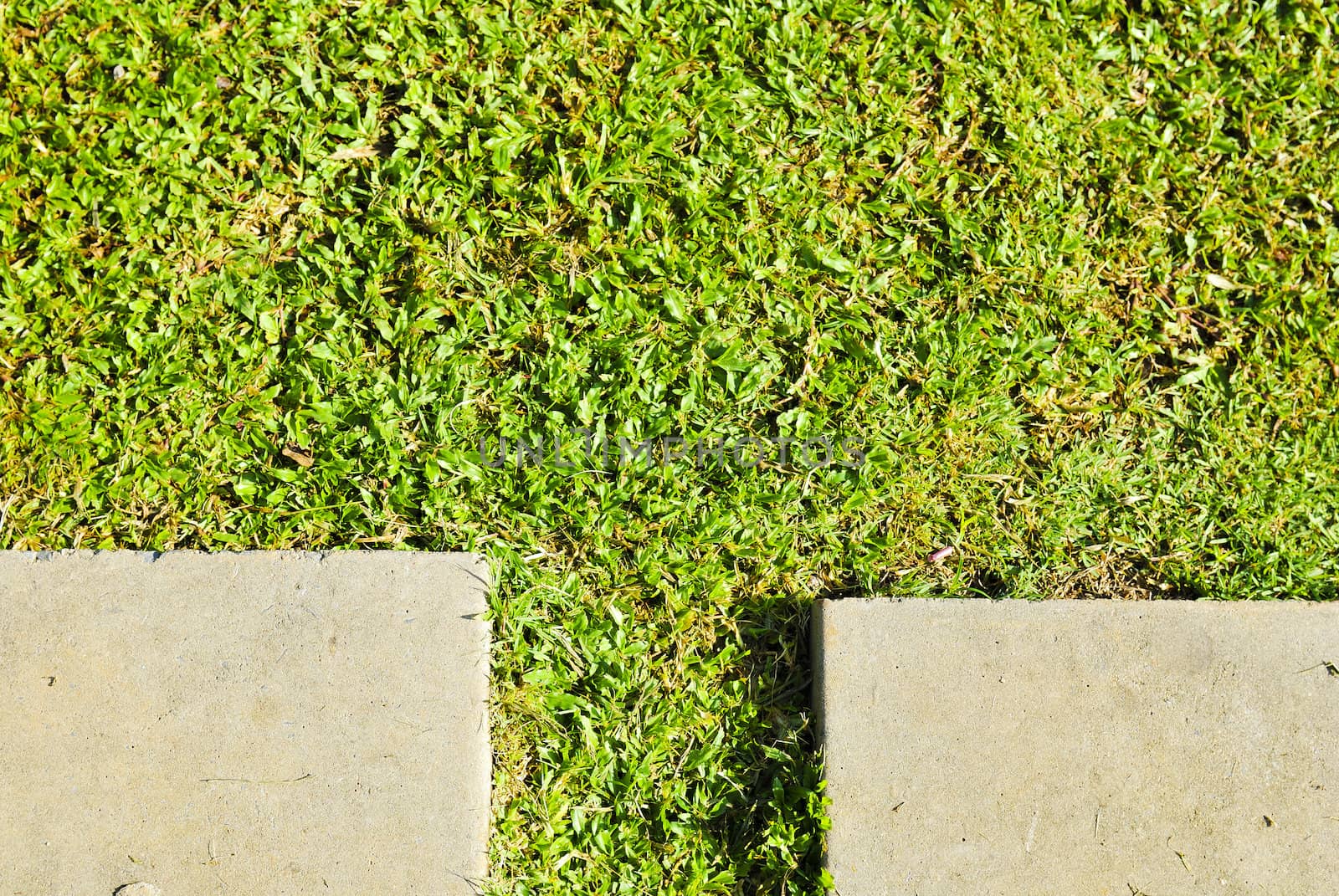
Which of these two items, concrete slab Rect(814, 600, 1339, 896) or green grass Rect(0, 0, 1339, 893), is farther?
green grass Rect(0, 0, 1339, 893)

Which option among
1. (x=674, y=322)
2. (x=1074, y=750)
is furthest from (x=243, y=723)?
(x=1074, y=750)

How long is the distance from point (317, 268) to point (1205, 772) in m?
2.71

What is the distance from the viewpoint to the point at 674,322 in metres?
2.62

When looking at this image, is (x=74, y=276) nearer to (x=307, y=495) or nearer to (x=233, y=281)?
(x=233, y=281)

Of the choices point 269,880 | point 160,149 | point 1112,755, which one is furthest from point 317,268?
point 1112,755

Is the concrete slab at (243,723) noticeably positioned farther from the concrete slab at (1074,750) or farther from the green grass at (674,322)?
the concrete slab at (1074,750)

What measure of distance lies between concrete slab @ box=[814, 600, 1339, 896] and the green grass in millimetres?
160

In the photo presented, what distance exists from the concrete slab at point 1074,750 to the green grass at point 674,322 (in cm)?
16

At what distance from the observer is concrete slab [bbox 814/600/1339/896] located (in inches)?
91.8

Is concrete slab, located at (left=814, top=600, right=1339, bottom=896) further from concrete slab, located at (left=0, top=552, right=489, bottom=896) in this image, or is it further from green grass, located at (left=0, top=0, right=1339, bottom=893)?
concrete slab, located at (left=0, top=552, right=489, bottom=896)

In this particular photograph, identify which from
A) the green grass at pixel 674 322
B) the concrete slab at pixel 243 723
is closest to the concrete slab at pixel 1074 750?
the green grass at pixel 674 322

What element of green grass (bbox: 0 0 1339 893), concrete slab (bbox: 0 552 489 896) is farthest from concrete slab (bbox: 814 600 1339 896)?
concrete slab (bbox: 0 552 489 896)

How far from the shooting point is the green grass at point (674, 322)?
249cm

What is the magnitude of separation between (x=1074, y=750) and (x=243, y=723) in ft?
6.82
